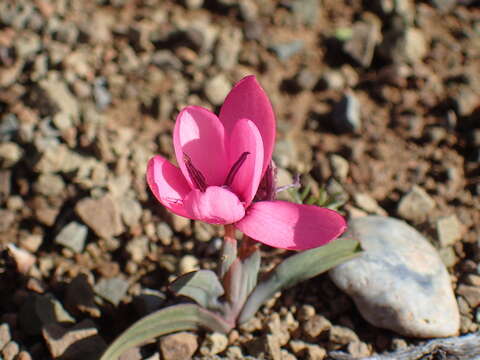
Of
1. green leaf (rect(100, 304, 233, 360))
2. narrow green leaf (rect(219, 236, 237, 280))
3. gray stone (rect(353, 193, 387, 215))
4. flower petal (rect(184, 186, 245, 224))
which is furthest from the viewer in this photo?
gray stone (rect(353, 193, 387, 215))

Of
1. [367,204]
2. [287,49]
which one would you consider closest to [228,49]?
[287,49]

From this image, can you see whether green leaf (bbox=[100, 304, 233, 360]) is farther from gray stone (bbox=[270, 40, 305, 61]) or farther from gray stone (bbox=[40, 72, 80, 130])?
gray stone (bbox=[270, 40, 305, 61])

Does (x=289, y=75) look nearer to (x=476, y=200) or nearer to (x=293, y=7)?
(x=293, y=7)

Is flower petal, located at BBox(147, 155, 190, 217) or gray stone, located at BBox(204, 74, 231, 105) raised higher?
flower petal, located at BBox(147, 155, 190, 217)

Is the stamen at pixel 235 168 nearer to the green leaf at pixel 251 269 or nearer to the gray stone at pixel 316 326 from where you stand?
the green leaf at pixel 251 269

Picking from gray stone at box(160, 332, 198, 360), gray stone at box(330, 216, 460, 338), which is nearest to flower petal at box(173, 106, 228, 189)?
gray stone at box(160, 332, 198, 360)

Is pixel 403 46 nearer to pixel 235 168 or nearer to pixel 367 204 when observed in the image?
pixel 367 204

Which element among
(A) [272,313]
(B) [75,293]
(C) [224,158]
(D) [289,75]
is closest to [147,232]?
(B) [75,293]
